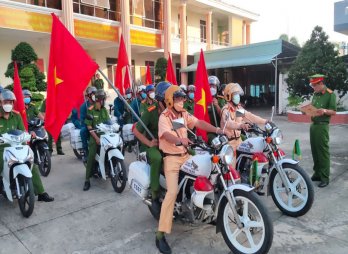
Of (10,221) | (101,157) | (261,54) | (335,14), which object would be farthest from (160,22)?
(10,221)

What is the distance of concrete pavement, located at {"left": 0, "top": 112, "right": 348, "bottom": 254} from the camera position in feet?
10.9

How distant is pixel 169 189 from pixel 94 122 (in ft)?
9.45

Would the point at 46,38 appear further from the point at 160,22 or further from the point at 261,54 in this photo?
the point at 261,54

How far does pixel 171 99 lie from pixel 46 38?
1506 cm

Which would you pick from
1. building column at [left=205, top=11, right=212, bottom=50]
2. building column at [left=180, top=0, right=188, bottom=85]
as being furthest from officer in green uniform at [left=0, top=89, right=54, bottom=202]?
building column at [left=205, top=11, right=212, bottom=50]

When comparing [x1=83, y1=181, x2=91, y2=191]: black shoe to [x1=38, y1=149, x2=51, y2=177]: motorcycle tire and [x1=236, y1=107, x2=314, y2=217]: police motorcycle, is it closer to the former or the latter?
[x1=38, y1=149, x2=51, y2=177]: motorcycle tire

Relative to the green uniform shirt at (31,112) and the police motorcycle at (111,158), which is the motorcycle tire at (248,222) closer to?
the police motorcycle at (111,158)

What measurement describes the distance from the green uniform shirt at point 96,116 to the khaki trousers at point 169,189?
103 inches

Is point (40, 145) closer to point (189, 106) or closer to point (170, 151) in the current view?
point (189, 106)

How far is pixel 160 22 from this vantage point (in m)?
21.7

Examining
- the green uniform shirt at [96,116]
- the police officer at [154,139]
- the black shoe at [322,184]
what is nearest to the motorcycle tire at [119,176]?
the green uniform shirt at [96,116]

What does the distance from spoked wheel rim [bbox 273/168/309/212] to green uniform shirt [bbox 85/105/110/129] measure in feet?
10.5

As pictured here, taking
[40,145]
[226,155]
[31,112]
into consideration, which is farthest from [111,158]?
[226,155]

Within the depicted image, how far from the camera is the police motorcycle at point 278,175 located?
3.80 m
